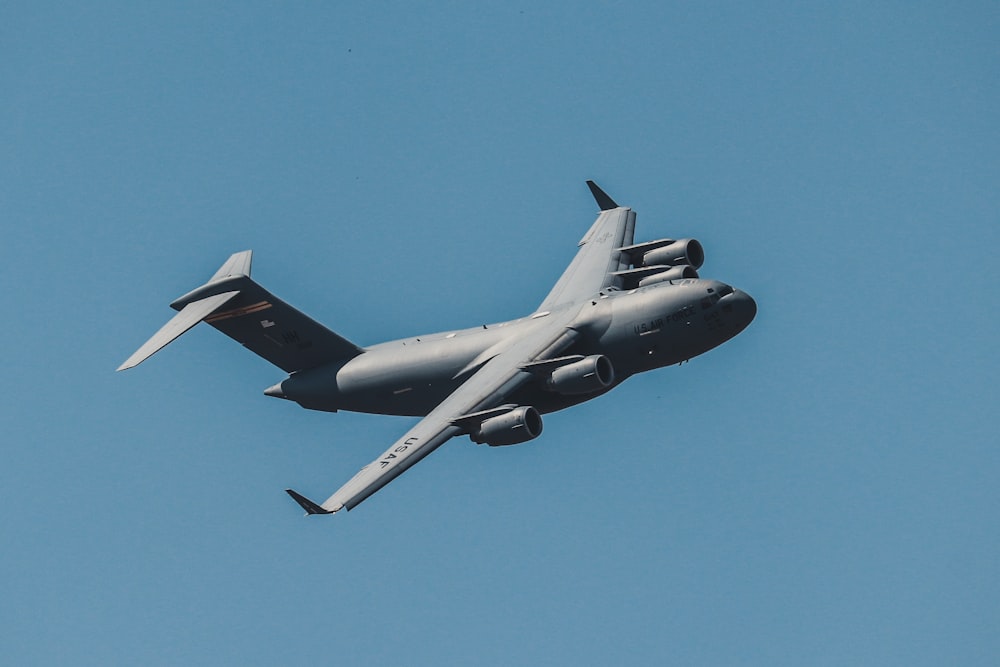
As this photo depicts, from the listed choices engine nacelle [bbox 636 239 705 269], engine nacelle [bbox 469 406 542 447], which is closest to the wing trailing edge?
engine nacelle [bbox 469 406 542 447]

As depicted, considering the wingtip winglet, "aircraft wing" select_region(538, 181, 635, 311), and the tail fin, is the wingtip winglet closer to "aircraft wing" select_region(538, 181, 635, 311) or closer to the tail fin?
"aircraft wing" select_region(538, 181, 635, 311)

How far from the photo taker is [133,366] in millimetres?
39094

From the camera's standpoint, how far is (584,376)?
38250 millimetres

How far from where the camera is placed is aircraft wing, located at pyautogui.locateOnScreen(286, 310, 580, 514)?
116ft

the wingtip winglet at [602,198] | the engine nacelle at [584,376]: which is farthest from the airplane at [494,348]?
the wingtip winglet at [602,198]

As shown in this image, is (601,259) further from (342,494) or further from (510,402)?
(342,494)

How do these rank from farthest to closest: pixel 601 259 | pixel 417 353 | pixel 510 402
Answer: pixel 601 259 < pixel 417 353 < pixel 510 402

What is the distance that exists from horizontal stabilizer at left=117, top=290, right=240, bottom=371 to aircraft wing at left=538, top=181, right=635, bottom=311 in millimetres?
8611

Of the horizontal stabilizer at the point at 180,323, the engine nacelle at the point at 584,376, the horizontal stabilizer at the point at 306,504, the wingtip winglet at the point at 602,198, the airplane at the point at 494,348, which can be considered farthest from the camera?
the wingtip winglet at the point at 602,198

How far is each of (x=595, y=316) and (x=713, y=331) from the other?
2.95 m

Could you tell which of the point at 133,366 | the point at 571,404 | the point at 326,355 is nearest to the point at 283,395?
the point at 326,355

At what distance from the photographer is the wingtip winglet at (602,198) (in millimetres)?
49000

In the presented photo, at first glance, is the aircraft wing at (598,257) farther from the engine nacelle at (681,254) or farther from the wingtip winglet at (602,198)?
the engine nacelle at (681,254)

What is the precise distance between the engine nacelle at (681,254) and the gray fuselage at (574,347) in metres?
2.81
